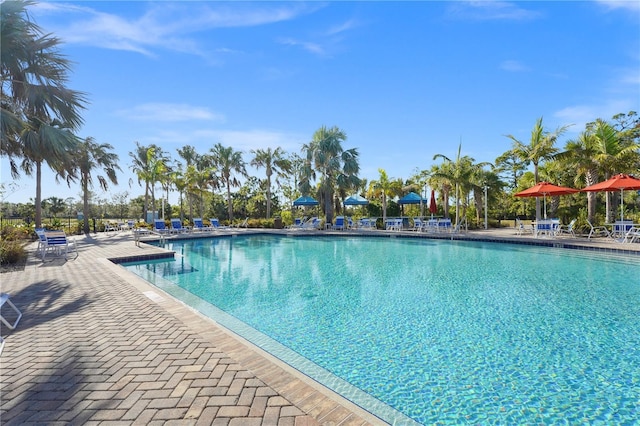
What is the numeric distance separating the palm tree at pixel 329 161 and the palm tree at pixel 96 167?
512 inches

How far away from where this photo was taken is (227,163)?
26.8 m

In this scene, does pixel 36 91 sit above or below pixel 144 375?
above

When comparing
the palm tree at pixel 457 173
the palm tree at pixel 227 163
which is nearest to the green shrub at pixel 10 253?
the palm tree at pixel 227 163

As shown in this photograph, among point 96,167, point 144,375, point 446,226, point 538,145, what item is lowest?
point 144,375

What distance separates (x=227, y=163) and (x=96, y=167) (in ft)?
30.3

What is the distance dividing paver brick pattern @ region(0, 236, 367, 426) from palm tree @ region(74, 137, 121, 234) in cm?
1893

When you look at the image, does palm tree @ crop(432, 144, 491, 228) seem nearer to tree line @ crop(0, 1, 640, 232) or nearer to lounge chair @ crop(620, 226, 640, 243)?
tree line @ crop(0, 1, 640, 232)

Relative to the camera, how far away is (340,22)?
422 inches

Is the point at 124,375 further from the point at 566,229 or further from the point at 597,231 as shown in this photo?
the point at 566,229

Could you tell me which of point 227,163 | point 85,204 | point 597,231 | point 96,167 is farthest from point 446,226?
point 96,167

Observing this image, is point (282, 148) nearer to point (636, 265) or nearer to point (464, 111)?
point (464, 111)

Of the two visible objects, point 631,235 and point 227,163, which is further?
point 227,163

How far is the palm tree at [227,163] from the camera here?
26.8 metres

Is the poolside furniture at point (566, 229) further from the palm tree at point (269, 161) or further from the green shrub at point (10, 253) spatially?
the palm tree at point (269, 161)
